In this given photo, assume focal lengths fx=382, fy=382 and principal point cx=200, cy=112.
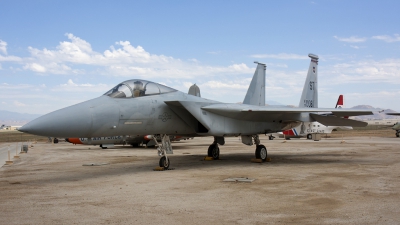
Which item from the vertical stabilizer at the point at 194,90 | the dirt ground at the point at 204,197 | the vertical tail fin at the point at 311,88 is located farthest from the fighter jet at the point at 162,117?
the vertical tail fin at the point at 311,88

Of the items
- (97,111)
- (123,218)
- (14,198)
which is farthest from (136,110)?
(123,218)

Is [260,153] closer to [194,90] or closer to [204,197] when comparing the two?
[194,90]

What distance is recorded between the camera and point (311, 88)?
16.7 m

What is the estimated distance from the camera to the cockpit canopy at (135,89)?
9.95 metres

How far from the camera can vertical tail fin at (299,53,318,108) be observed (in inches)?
649

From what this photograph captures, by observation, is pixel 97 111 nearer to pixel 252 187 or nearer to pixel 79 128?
pixel 79 128

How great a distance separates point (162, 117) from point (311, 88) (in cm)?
850

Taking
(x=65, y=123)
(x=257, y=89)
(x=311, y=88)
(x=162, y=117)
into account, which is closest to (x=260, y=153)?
(x=257, y=89)

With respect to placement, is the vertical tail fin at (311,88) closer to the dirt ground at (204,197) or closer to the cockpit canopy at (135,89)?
the dirt ground at (204,197)

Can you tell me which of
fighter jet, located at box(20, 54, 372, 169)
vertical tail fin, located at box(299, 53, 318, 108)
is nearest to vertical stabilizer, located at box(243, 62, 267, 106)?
vertical tail fin, located at box(299, 53, 318, 108)

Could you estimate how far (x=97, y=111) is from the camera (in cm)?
902

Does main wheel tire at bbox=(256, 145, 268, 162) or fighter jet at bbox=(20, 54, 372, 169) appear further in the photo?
main wheel tire at bbox=(256, 145, 268, 162)

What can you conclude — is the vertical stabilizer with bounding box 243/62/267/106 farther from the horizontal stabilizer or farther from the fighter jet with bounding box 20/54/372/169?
the horizontal stabilizer

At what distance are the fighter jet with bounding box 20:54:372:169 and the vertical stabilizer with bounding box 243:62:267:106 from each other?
2.00 metres
